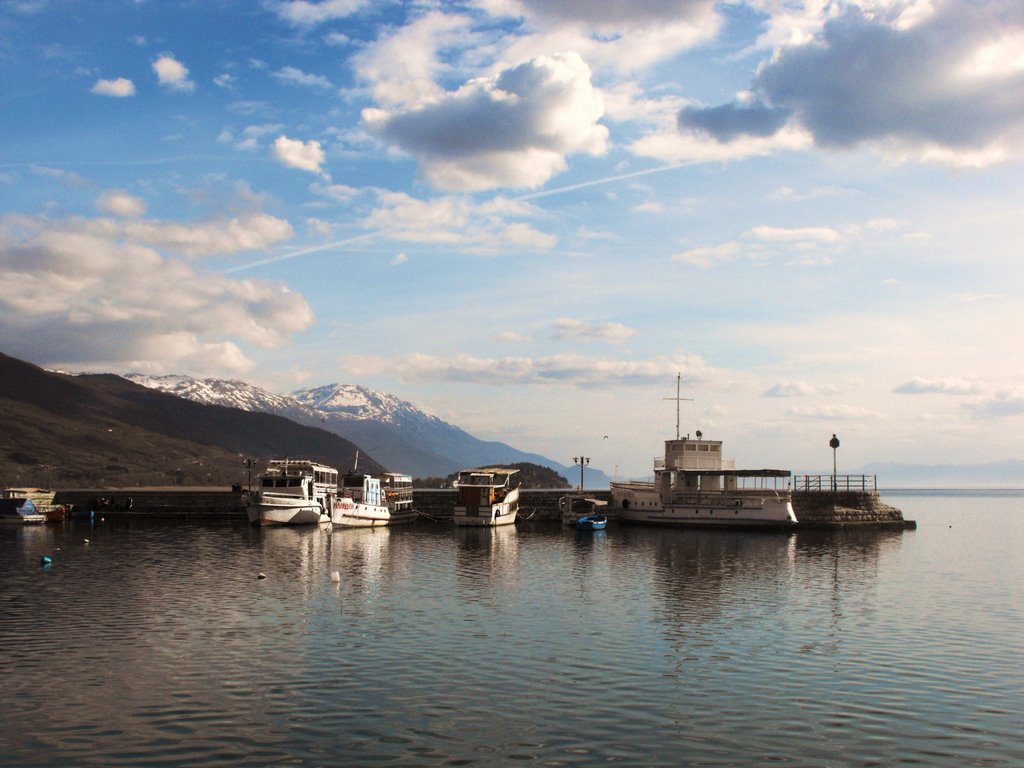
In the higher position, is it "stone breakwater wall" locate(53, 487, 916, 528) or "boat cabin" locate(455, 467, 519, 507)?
"boat cabin" locate(455, 467, 519, 507)

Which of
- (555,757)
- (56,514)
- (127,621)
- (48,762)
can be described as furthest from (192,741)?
(56,514)

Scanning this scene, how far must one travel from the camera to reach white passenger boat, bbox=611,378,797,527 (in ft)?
321

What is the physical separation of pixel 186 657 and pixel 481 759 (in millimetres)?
14151

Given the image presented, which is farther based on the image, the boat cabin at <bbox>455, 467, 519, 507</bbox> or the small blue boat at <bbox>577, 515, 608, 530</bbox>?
the boat cabin at <bbox>455, 467, 519, 507</bbox>

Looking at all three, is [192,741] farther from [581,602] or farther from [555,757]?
[581,602]

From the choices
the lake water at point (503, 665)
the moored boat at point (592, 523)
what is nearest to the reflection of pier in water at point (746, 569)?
the lake water at point (503, 665)

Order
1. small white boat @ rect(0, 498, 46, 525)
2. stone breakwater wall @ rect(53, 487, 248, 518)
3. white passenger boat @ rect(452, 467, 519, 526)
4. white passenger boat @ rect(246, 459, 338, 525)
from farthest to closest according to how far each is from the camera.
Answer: stone breakwater wall @ rect(53, 487, 248, 518)
white passenger boat @ rect(452, 467, 519, 526)
small white boat @ rect(0, 498, 46, 525)
white passenger boat @ rect(246, 459, 338, 525)

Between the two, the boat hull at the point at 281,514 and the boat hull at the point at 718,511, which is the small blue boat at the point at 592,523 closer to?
the boat hull at the point at 718,511

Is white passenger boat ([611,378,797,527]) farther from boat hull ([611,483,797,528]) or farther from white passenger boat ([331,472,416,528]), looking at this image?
white passenger boat ([331,472,416,528])

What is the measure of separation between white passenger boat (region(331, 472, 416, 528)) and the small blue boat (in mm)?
24350

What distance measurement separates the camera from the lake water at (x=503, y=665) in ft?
67.1

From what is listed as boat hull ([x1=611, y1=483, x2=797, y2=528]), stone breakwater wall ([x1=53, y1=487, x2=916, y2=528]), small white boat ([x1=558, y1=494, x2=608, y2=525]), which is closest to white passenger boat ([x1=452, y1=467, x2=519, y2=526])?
small white boat ([x1=558, y1=494, x2=608, y2=525])

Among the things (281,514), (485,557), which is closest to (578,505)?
(281,514)

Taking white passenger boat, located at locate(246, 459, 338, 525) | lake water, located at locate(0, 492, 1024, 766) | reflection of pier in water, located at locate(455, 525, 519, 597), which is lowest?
reflection of pier in water, located at locate(455, 525, 519, 597)
